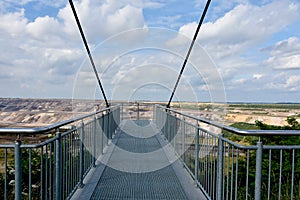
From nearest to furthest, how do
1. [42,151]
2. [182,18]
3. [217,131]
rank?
[42,151]
[217,131]
[182,18]

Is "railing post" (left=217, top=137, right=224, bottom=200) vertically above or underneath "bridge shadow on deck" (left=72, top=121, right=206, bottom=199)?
above

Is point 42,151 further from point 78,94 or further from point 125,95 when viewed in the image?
point 125,95

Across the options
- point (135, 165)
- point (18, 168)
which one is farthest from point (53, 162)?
point (135, 165)

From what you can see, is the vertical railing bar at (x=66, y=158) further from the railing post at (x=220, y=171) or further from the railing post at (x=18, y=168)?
the railing post at (x=220, y=171)

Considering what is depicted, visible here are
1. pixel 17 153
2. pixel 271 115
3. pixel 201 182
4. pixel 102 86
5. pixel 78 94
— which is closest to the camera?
pixel 17 153

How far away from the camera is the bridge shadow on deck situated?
3.85 metres

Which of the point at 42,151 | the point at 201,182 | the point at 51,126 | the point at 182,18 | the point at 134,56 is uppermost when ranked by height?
the point at 182,18

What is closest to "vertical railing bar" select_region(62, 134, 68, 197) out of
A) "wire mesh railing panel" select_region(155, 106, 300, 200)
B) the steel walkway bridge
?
the steel walkway bridge

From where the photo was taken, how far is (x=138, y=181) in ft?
14.4

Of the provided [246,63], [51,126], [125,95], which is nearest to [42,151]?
[51,126]

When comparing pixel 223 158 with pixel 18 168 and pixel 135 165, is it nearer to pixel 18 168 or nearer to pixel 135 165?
pixel 18 168

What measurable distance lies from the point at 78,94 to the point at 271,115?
1265cm

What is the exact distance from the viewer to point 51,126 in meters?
2.61

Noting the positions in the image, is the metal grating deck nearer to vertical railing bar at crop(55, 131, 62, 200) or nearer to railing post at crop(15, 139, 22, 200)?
vertical railing bar at crop(55, 131, 62, 200)
